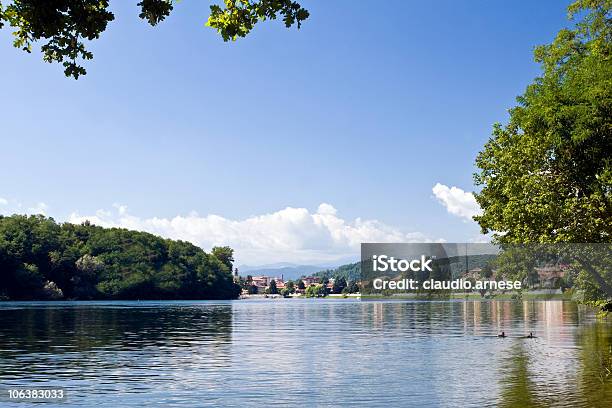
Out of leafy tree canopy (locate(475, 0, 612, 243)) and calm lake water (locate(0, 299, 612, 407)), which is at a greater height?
leafy tree canopy (locate(475, 0, 612, 243))

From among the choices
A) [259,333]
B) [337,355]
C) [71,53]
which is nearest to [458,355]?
[337,355]

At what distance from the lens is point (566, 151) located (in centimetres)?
4622

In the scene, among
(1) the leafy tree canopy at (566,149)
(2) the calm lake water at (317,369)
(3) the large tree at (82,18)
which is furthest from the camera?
(1) the leafy tree canopy at (566,149)

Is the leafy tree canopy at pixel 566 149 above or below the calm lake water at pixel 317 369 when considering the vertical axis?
above

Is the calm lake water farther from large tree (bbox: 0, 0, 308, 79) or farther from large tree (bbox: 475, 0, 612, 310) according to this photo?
large tree (bbox: 0, 0, 308, 79)

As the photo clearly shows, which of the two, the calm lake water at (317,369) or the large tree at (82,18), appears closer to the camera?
the large tree at (82,18)

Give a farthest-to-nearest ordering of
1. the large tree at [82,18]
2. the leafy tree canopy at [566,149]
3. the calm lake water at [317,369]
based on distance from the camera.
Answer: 1. the leafy tree canopy at [566,149]
2. the calm lake water at [317,369]
3. the large tree at [82,18]

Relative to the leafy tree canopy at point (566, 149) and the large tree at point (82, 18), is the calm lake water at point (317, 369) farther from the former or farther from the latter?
the large tree at point (82, 18)

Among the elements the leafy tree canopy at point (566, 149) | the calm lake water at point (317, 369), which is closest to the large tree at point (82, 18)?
the calm lake water at point (317, 369)

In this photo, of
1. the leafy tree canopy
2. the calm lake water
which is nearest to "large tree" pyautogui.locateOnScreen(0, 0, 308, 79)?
the calm lake water

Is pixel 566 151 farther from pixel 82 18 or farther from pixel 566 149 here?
pixel 82 18

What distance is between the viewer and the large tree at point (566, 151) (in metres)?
44.0

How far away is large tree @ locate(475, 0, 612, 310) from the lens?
1731 inches

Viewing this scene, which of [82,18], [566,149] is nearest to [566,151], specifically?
[566,149]
